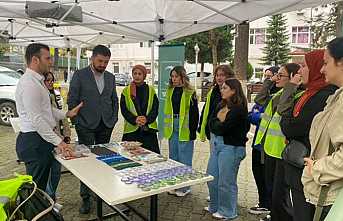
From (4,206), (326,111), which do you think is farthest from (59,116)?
(326,111)

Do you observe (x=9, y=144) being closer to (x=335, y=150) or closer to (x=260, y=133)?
(x=260, y=133)

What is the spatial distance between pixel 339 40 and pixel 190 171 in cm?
142

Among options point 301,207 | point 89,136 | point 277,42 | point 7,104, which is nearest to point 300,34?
point 277,42

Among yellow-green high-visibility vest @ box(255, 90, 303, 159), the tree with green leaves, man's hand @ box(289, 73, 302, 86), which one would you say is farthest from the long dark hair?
the tree with green leaves

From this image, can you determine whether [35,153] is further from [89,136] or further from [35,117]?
[89,136]

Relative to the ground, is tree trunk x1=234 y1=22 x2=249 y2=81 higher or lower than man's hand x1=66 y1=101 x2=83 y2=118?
higher

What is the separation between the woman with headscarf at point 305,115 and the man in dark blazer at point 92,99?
1994mm

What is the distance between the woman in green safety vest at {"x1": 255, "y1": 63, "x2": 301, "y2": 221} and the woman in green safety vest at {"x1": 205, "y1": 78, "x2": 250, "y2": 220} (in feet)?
0.70

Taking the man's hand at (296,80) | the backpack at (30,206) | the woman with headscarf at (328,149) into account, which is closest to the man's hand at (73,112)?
the backpack at (30,206)

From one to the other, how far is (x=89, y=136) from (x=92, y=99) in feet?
1.35

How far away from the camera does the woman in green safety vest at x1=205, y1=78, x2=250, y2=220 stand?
330cm

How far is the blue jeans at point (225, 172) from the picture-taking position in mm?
3375

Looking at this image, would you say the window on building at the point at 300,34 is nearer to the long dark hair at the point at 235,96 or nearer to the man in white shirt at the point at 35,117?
the long dark hair at the point at 235,96

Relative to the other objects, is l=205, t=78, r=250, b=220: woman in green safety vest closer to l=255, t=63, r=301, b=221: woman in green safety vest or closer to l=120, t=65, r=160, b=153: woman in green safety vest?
l=255, t=63, r=301, b=221: woman in green safety vest
